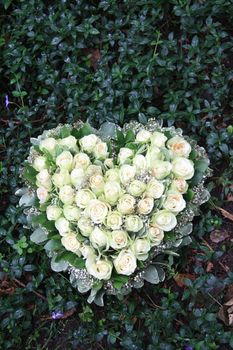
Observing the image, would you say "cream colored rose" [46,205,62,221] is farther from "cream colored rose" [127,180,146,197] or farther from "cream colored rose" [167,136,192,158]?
"cream colored rose" [167,136,192,158]

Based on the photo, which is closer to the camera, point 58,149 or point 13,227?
point 58,149

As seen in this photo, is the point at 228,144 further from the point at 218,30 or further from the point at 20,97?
the point at 20,97

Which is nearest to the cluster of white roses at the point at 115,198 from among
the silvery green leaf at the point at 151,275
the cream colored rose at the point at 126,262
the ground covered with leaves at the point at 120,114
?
the cream colored rose at the point at 126,262

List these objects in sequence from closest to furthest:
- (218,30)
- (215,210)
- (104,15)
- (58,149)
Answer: (58,149)
(215,210)
(218,30)
(104,15)

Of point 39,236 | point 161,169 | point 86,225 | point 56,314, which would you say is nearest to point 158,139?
point 161,169

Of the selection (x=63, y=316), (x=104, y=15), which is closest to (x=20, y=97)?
(x=104, y=15)

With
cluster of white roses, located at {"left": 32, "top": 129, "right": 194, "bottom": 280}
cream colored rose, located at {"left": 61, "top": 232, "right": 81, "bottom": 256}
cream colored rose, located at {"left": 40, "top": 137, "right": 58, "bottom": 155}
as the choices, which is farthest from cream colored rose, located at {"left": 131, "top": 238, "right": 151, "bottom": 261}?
cream colored rose, located at {"left": 40, "top": 137, "right": 58, "bottom": 155}
